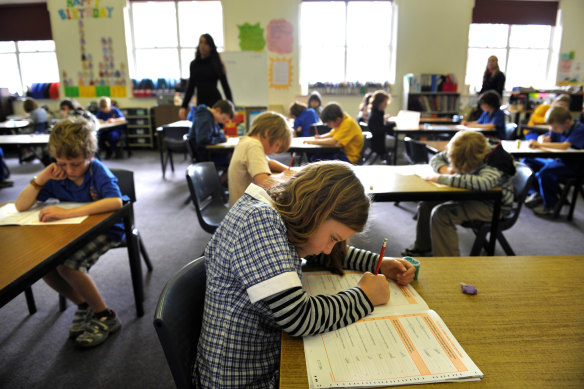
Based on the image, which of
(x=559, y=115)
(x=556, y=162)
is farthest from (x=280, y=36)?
(x=556, y=162)

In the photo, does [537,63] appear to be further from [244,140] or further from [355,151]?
[244,140]

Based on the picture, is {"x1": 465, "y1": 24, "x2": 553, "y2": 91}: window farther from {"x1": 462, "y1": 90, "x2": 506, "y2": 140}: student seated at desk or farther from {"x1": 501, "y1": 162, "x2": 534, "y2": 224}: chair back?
{"x1": 501, "y1": 162, "x2": 534, "y2": 224}: chair back

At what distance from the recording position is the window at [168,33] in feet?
24.2

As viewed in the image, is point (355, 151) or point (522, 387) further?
point (355, 151)

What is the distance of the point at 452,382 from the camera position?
2.27 feet

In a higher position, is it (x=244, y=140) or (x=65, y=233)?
(x=244, y=140)

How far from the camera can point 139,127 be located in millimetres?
7688

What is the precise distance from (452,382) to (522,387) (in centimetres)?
11

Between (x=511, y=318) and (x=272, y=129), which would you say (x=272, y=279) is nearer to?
(x=511, y=318)

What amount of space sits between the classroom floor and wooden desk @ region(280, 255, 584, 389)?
3.5 inches

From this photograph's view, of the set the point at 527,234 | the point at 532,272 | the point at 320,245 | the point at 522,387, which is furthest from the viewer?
the point at 527,234

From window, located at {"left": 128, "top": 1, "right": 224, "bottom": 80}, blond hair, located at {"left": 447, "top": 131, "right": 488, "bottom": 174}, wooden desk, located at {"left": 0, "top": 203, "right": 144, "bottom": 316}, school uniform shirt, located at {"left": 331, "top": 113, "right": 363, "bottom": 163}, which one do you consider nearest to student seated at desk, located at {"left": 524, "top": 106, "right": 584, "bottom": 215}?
school uniform shirt, located at {"left": 331, "top": 113, "right": 363, "bottom": 163}

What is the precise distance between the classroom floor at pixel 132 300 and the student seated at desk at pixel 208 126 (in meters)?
0.70

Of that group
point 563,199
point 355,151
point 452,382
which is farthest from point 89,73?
point 452,382
